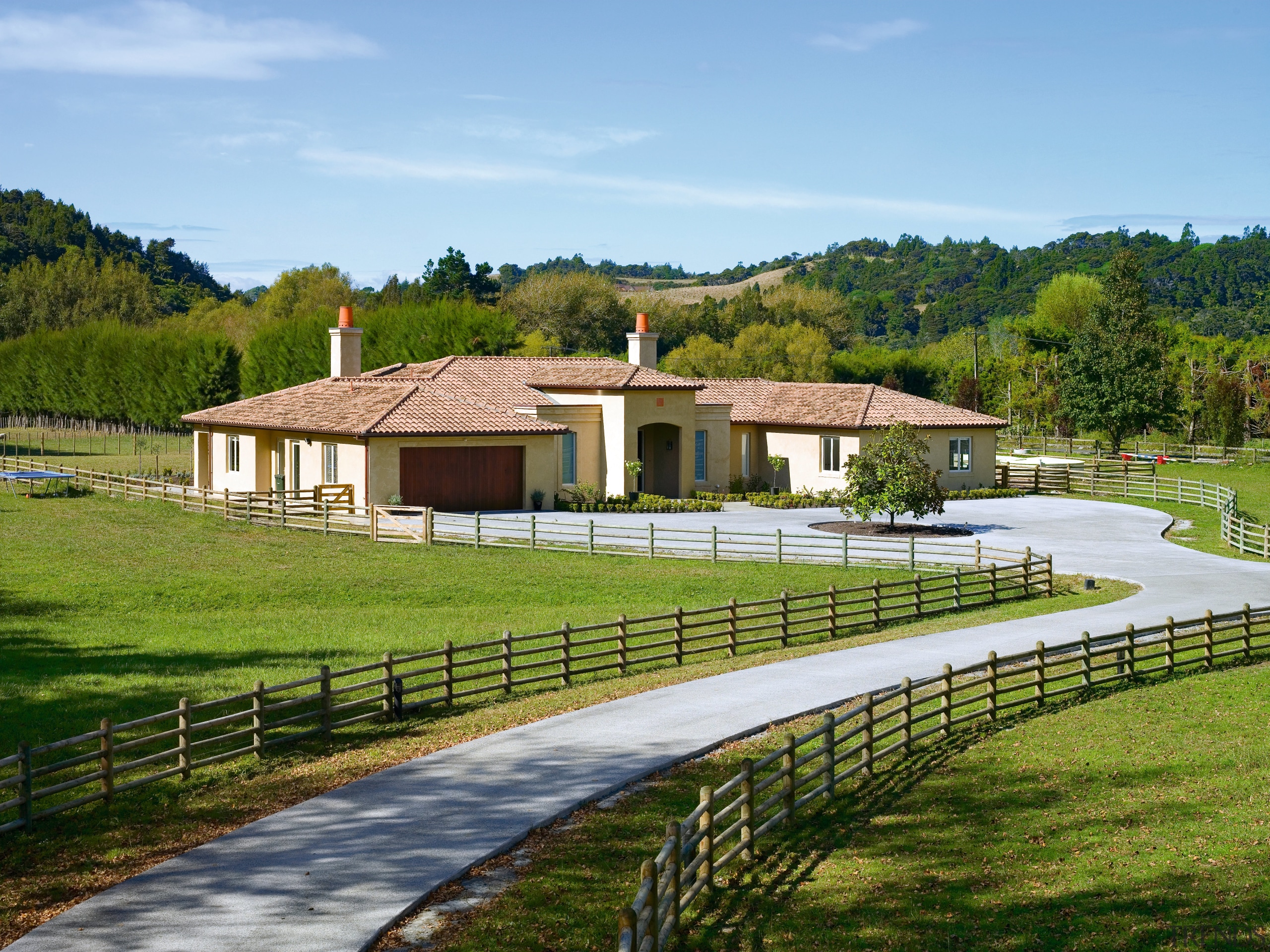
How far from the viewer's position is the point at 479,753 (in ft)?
49.6

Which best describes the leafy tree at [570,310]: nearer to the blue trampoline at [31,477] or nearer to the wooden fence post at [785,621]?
the blue trampoline at [31,477]

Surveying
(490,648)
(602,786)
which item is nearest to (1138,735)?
(602,786)

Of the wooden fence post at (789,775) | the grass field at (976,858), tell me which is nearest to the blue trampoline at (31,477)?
the grass field at (976,858)

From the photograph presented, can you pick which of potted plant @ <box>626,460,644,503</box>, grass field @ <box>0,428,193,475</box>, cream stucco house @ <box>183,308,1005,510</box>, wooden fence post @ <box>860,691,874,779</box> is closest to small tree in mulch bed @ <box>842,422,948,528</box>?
potted plant @ <box>626,460,644,503</box>

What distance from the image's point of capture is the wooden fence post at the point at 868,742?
1495 cm

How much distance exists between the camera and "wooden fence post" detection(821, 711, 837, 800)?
547 inches

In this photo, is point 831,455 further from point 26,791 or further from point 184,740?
point 26,791

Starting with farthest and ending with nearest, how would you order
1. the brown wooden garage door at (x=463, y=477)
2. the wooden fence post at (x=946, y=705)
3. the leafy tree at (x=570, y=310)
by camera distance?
the leafy tree at (x=570, y=310) → the brown wooden garage door at (x=463, y=477) → the wooden fence post at (x=946, y=705)

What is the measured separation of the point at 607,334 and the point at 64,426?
43039 millimetres

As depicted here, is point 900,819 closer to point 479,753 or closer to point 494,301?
point 479,753

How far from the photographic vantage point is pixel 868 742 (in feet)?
49.2

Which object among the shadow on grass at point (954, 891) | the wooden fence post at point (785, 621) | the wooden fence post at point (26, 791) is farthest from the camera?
the wooden fence post at point (785, 621)

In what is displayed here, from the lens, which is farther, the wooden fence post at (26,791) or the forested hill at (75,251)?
the forested hill at (75,251)

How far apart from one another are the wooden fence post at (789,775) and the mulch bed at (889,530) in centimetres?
2473
